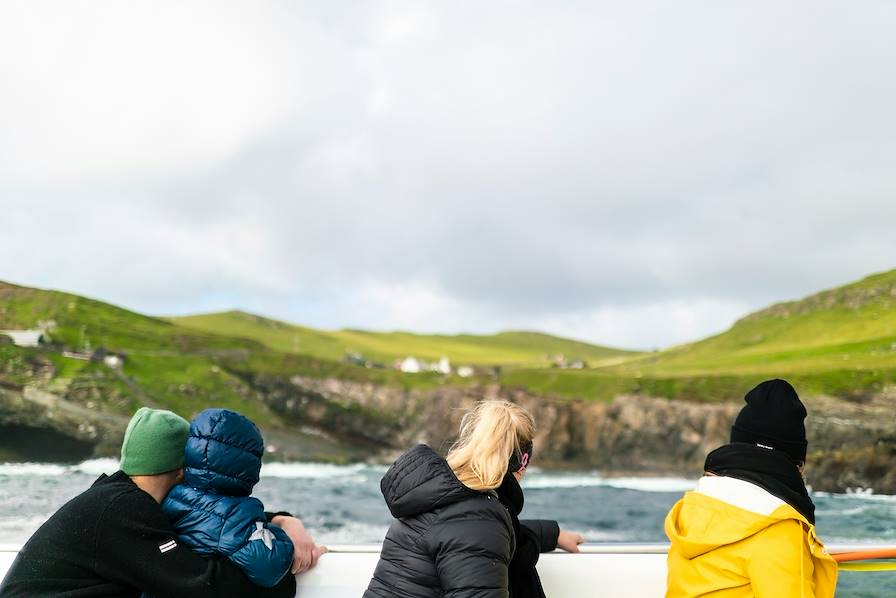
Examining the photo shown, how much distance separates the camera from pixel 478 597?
5.78ft

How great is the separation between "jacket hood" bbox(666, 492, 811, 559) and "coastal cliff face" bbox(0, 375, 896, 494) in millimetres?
33221

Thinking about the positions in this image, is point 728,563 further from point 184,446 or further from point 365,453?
point 365,453

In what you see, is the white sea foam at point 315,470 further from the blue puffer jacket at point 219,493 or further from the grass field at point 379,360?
the blue puffer jacket at point 219,493

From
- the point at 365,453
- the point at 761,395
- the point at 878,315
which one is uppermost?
the point at 878,315

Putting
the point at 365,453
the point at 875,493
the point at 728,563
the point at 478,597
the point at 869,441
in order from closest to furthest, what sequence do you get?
the point at 478,597, the point at 728,563, the point at 875,493, the point at 869,441, the point at 365,453

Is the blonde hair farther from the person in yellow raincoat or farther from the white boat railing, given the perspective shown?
the white boat railing

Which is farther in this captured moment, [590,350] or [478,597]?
[590,350]

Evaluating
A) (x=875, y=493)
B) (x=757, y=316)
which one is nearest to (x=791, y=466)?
(x=875, y=493)

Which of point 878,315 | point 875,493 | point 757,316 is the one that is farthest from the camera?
point 757,316

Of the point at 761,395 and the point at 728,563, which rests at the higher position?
the point at 761,395

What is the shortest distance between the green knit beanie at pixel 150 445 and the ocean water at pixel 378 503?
55.8ft

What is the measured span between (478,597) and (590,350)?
142637 mm

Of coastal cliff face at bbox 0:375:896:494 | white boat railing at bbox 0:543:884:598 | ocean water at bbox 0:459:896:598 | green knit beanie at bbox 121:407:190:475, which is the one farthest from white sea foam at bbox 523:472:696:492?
green knit beanie at bbox 121:407:190:475

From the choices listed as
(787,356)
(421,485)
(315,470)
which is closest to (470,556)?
(421,485)
